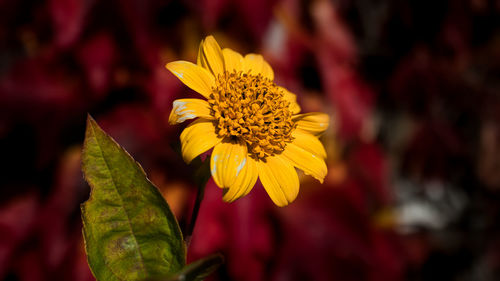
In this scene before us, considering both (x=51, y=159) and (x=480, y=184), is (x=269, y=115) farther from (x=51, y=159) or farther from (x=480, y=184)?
(x=480, y=184)

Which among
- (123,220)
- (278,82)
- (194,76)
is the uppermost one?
(278,82)

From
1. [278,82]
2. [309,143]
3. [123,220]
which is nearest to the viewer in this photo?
[123,220]

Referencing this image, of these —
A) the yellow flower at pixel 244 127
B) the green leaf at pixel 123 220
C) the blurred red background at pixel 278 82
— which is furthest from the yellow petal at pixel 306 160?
the blurred red background at pixel 278 82

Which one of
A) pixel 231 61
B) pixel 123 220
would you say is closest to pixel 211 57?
pixel 231 61

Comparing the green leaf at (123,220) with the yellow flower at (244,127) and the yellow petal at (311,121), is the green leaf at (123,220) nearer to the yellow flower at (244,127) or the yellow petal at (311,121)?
the yellow flower at (244,127)

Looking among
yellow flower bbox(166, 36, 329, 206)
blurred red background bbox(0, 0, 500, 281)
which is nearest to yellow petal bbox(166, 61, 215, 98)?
yellow flower bbox(166, 36, 329, 206)

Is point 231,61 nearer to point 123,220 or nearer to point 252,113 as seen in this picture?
point 252,113
